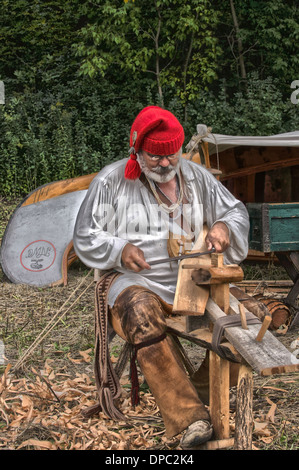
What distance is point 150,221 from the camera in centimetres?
291

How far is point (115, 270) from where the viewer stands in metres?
2.95

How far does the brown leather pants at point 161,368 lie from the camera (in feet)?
8.15

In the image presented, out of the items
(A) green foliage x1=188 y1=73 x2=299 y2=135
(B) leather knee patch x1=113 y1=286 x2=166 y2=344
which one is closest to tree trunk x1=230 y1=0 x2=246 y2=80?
(A) green foliage x1=188 y1=73 x2=299 y2=135

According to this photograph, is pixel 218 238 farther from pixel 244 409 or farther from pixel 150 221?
pixel 244 409

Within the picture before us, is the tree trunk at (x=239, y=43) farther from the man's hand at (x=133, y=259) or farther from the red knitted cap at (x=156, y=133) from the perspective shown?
the man's hand at (x=133, y=259)

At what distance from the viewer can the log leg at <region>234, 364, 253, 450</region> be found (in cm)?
236

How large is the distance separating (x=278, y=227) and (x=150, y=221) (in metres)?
2.16

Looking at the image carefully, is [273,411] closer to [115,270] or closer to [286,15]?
[115,270]

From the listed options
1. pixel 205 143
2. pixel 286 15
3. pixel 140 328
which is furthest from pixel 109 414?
pixel 286 15

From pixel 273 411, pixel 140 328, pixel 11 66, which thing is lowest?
pixel 273 411

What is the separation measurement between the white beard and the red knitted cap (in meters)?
0.07

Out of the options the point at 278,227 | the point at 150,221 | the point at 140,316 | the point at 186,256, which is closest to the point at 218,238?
the point at 186,256

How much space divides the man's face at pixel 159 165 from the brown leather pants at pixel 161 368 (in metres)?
0.61

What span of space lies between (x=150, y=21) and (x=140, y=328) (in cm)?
798
